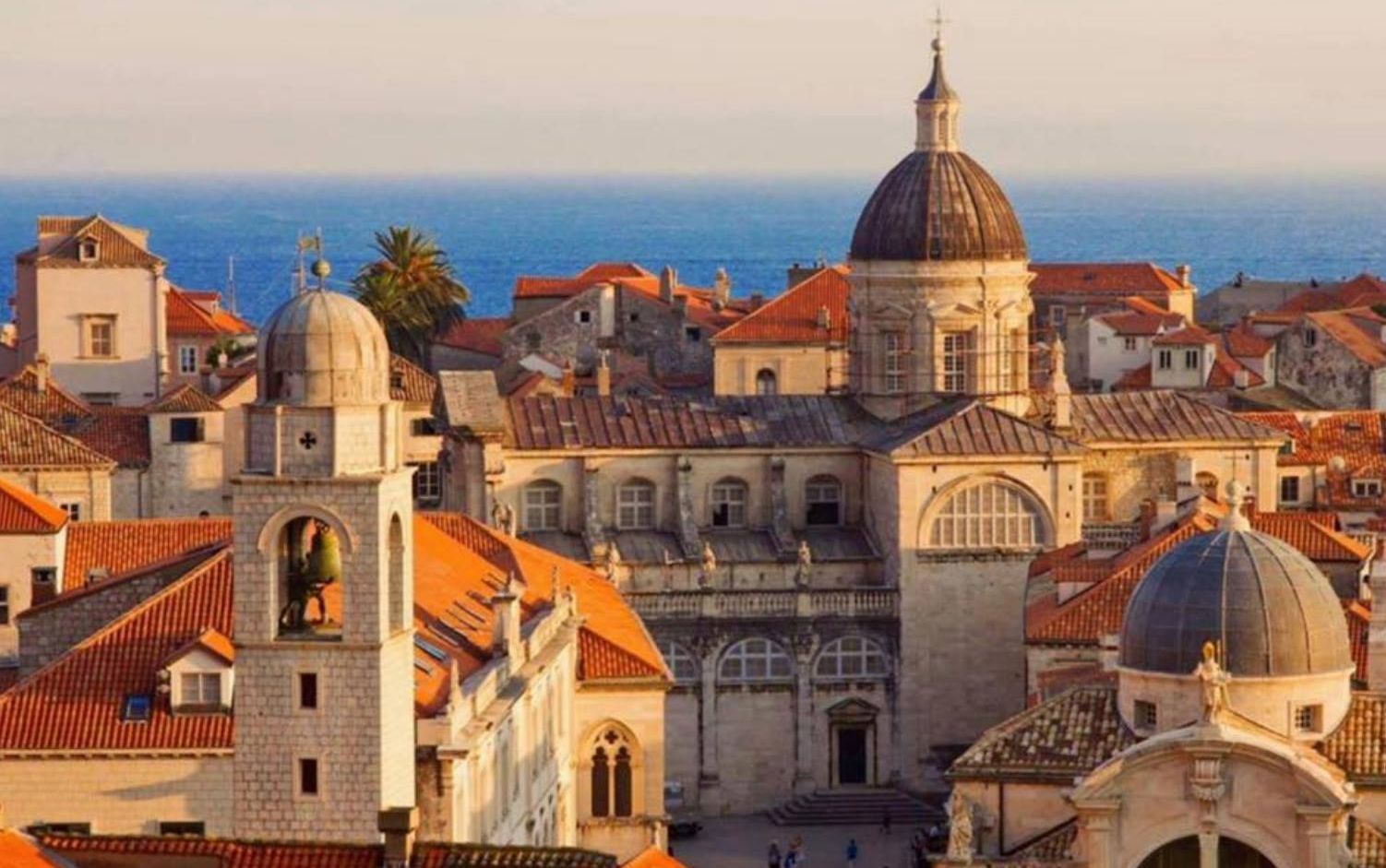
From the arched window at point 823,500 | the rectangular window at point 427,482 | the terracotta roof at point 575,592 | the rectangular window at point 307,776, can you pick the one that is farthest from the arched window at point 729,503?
the rectangular window at point 307,776

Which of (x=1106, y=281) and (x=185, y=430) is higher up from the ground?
(x=1106, y=281)

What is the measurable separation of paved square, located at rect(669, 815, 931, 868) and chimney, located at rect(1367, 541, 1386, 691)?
13811 mm

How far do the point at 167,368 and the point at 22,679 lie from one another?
202 ft

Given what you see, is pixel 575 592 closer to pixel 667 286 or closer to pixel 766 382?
pixel 766 382

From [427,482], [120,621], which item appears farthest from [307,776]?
[427,482]

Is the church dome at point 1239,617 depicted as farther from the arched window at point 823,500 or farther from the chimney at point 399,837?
the arched window at point 823,500

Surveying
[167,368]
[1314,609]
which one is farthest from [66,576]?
[167,368]

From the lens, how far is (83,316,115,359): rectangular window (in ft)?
392

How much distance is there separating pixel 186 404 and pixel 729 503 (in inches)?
563

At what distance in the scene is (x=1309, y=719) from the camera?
6359 centimetres

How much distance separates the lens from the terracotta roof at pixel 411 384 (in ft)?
361

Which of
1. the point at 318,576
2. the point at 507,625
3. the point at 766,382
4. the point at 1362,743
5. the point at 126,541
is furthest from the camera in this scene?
the point at 766,382

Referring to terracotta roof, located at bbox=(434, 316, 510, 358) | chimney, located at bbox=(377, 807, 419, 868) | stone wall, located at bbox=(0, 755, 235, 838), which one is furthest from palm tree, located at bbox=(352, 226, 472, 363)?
chimney, located at bbox=(377, 807, 419, 868)

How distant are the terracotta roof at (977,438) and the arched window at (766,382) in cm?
3560
